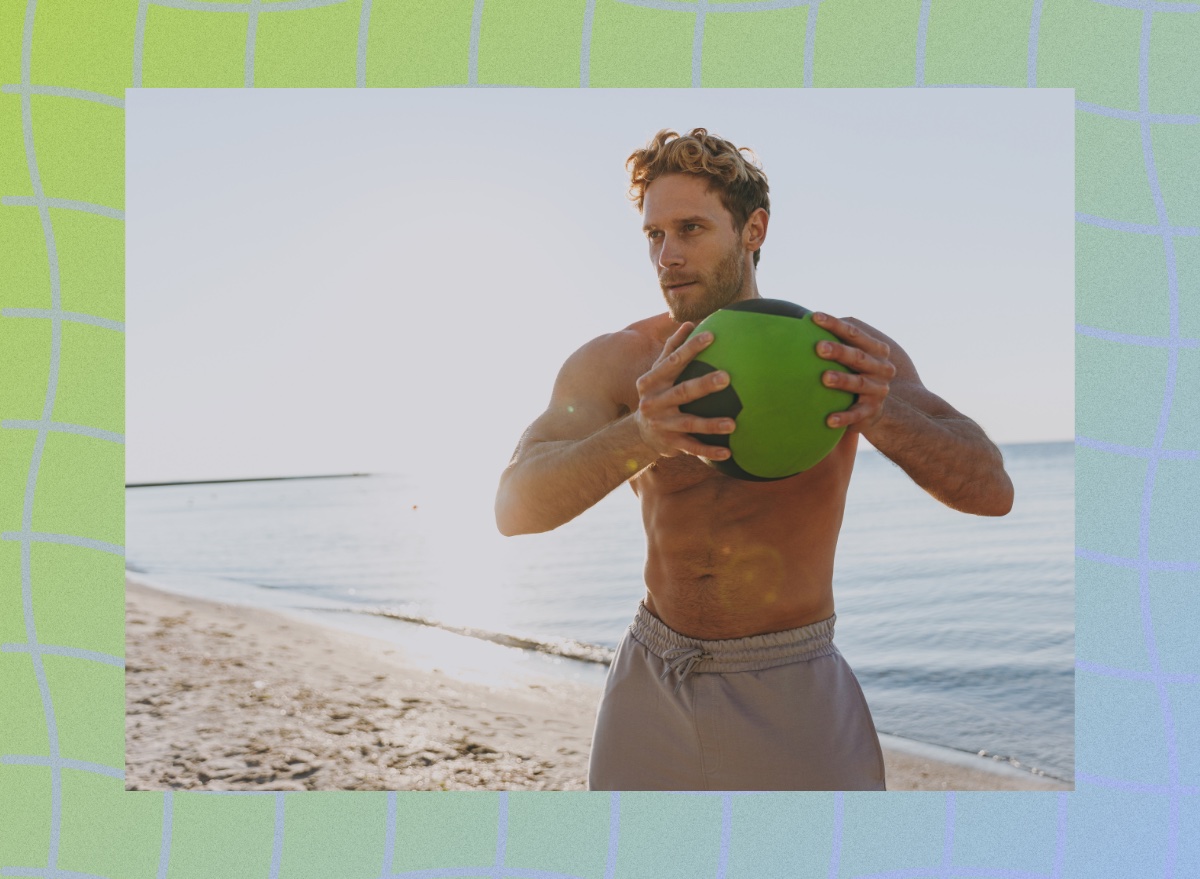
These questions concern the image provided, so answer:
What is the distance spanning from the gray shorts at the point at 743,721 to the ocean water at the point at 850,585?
11.0 ft

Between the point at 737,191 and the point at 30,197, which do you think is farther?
the point at 30,197

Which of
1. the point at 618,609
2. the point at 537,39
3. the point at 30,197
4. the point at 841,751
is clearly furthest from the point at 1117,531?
the point at 618,609

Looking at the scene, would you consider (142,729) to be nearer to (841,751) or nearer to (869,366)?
(841,751)

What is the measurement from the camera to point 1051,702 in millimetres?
5973

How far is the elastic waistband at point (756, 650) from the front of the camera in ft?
6.43

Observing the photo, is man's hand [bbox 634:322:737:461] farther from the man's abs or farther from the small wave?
the small wave

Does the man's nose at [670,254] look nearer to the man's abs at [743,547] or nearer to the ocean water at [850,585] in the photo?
the man's abs at [743,547]

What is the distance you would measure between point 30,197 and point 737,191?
1.63 meters

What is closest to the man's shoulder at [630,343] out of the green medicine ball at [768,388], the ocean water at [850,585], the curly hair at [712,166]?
the curly hair at [712,166]

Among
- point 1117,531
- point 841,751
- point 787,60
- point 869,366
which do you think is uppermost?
point 787,60

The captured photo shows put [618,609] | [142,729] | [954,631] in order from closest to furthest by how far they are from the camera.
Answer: [142,729] < [954,631] < [618,609]

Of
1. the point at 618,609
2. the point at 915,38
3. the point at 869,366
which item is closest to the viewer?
the point at 869,366

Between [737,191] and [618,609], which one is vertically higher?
[737,191]

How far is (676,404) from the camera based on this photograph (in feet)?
4.79
